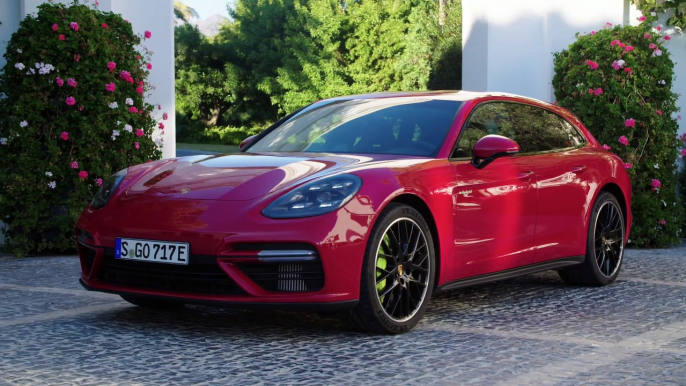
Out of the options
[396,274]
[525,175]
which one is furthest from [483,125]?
[396,274]

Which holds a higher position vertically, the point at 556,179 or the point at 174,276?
the point at 556,179

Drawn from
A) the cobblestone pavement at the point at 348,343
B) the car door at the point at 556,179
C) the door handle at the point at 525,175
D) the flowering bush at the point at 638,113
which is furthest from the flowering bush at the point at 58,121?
the flowering bush at the point at 638,113

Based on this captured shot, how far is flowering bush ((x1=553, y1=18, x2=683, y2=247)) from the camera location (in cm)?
1064

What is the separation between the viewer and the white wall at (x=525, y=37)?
1184cm

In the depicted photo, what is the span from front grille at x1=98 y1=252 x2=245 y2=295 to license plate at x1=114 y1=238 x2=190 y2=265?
3 cm

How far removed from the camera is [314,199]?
4.98 m

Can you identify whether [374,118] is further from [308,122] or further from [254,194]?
[254,194]

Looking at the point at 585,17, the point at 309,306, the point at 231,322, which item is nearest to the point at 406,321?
the point at 309,306

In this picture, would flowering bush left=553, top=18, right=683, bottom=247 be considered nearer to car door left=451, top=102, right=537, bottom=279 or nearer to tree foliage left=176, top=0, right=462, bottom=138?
car door left=451, top=102, right=537, bottom=279

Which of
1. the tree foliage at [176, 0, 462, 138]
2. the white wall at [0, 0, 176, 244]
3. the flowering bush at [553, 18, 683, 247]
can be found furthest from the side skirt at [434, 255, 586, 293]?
the tree foliage at [176, 0, 462, 138]

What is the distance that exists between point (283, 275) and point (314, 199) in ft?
1.36

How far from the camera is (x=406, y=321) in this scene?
5348mm

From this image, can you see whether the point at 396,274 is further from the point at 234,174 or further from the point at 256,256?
the point at 234,174

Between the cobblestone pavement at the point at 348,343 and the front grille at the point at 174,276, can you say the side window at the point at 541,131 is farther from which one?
the front grille at the point at 174,276
